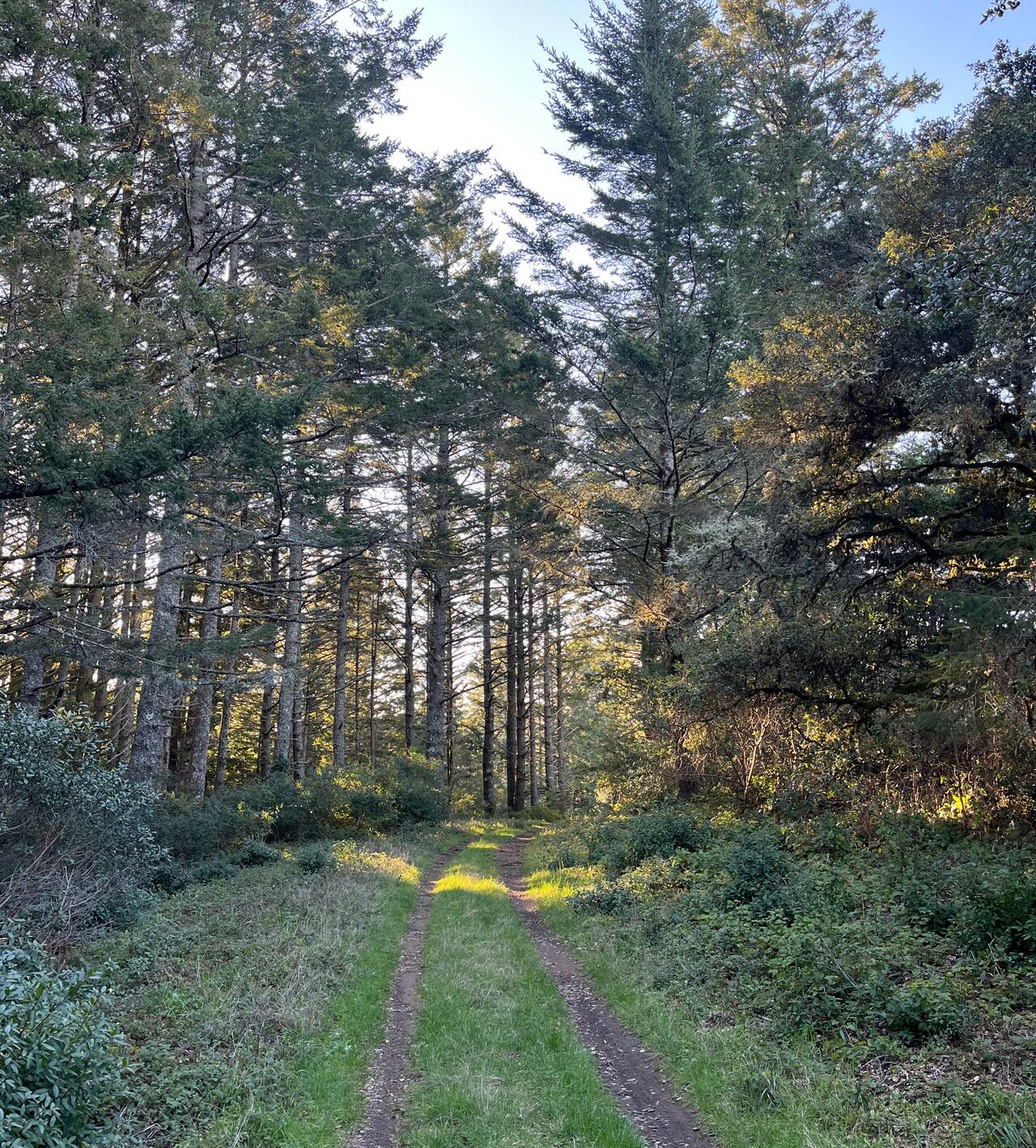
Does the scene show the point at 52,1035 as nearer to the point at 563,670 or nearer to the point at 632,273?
the point at 632,273

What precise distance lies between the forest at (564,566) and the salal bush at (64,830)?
0.05 m

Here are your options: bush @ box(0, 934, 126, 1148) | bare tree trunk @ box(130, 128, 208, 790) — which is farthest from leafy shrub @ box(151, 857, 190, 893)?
bush @ box(0, 934, 126, 1148)

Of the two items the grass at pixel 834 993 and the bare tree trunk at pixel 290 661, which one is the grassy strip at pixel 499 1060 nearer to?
the grass at pixel 834 993

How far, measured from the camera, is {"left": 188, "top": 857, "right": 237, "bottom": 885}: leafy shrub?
12.7 meters

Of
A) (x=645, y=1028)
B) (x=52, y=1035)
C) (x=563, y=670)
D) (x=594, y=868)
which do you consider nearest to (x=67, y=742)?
(x=52, y=1035)

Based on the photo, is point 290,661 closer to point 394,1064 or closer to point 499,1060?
point 394,1064

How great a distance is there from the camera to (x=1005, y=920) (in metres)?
6.54

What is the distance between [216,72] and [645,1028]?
52.6 ft

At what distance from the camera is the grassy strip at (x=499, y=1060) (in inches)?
195

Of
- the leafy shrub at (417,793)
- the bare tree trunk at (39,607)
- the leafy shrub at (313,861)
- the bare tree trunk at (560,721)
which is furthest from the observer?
the bare tree trunk at (560,721)

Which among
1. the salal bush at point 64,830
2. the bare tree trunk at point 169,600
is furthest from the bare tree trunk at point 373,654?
the salal bush at point 64,830

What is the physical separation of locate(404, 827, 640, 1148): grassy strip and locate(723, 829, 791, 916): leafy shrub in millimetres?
2663

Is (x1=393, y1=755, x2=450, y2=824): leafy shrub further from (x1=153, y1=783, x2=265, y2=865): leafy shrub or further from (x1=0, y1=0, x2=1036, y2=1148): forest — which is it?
(x1=153, y1=783, x2=265, y2=865): leafy shrub

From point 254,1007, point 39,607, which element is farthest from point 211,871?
point 254,1007
